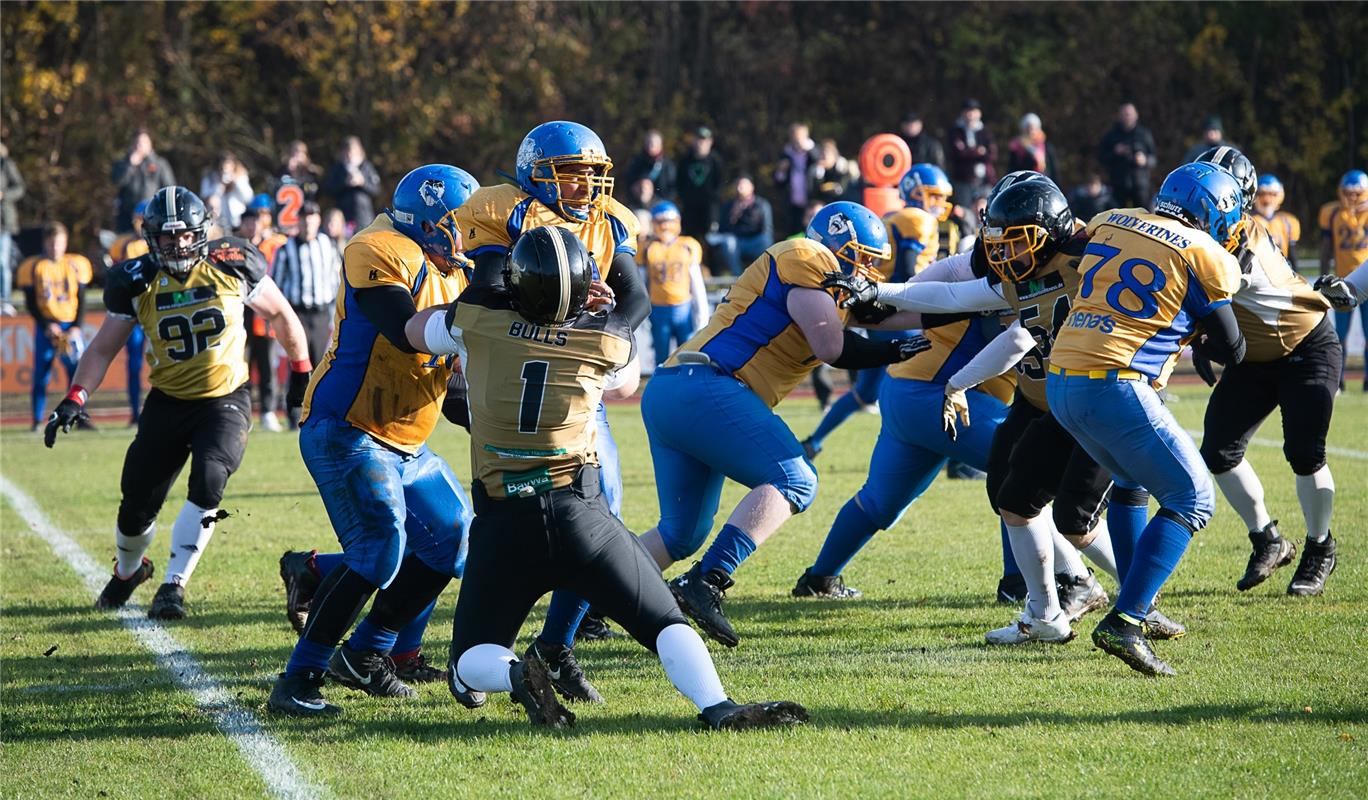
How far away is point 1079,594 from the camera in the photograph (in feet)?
20.5

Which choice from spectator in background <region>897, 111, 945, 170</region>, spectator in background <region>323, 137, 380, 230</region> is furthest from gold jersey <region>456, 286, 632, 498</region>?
spectator in background <region>897, 111, 945, 170</region>

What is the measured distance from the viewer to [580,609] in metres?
5.34

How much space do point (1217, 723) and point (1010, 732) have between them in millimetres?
603

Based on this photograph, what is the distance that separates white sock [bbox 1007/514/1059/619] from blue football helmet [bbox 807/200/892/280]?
1.16 m

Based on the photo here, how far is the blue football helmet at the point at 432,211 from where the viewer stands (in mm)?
5164

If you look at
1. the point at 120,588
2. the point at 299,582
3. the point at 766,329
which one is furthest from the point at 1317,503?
the point at 120,588

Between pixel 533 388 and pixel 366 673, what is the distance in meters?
1.43

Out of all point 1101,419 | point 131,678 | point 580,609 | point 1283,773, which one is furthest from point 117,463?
point 1283,773

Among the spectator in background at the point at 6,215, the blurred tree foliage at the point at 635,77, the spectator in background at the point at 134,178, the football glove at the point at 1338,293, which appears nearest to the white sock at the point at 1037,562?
the football glove at the point at 1338,293

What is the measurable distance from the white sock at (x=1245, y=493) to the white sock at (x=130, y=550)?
14.9 ft

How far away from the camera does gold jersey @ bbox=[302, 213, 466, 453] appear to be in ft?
16.7

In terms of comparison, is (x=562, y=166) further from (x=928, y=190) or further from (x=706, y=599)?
(x=928, y=190)

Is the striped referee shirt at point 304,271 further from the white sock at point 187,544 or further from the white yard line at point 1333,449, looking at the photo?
the white yard line at point 1333,449

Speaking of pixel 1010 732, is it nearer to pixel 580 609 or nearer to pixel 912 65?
pixel 580 609
